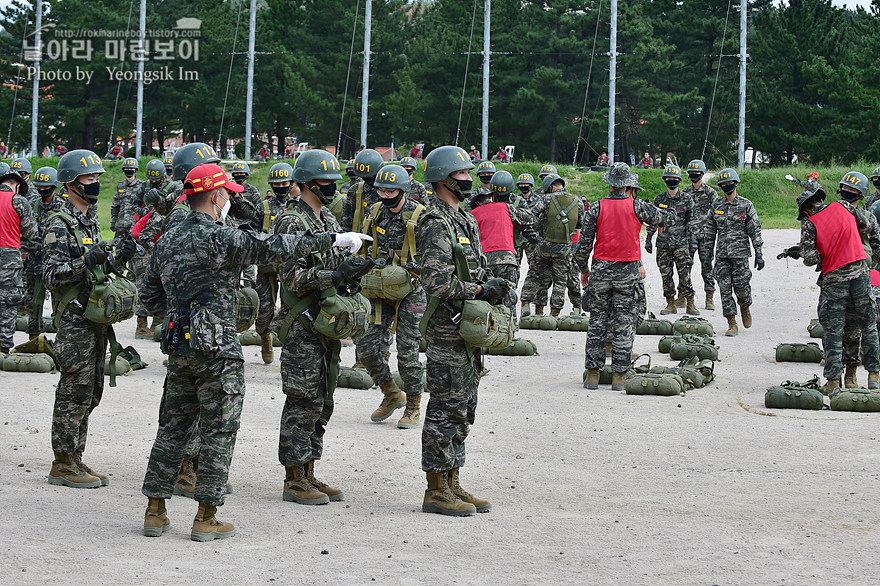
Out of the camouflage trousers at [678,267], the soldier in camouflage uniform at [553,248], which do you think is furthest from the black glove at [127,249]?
the camouflage trousers at [678,267]

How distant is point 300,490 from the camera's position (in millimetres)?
8172

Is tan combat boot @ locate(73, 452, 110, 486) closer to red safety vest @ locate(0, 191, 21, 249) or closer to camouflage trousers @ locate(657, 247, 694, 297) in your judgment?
red safety vest @ locate(0, 191, 21, 249)

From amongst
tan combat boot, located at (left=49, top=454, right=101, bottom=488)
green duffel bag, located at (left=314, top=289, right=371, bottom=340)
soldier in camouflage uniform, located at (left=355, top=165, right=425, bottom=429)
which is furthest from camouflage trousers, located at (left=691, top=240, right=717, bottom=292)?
tan combat boot, located at (left=49, top=454, right=101, bottom=488)

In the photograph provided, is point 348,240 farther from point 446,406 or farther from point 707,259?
point 707,259

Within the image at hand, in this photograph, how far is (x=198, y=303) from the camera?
7133 millimetres

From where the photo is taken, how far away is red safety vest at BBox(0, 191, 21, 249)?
46.2 ft

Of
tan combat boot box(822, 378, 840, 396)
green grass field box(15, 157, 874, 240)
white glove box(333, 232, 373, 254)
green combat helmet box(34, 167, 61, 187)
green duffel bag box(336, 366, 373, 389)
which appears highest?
green grass field box(15, 157, 874, 240)

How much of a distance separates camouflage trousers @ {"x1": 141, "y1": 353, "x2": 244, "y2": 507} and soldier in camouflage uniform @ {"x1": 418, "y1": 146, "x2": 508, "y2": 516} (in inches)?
56.8

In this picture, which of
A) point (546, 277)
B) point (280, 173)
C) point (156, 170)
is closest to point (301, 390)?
point (280, 173)

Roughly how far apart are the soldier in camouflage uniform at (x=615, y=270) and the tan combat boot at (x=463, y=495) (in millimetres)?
5378

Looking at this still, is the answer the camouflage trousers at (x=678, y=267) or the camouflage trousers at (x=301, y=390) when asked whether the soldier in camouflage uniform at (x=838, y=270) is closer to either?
the camouflage trousers at (x=301, y=390)

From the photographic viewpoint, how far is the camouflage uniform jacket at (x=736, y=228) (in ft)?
61.2

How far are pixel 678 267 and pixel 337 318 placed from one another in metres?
13.4

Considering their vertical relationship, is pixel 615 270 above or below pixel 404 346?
above
